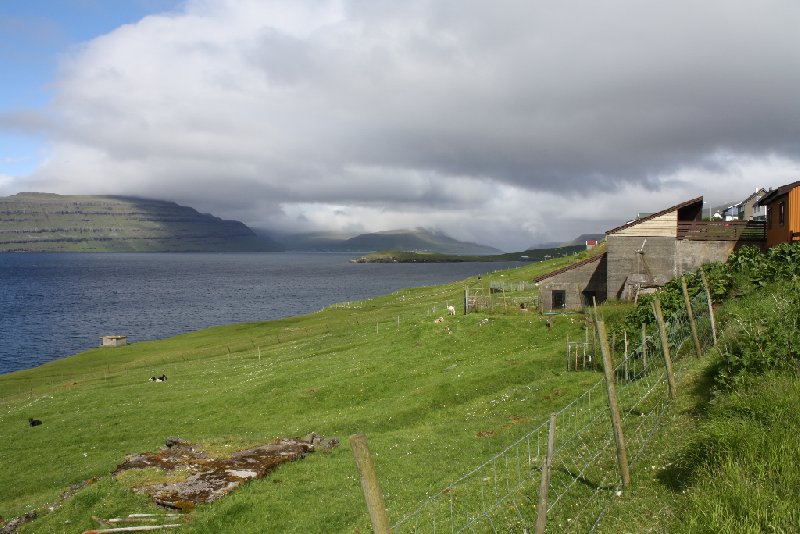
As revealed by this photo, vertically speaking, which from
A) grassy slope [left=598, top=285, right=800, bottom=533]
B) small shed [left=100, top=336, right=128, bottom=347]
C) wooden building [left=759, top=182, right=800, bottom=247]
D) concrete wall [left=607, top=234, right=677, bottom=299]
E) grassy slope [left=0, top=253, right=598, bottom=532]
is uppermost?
wooden building [left=759, top=182, right=800, bottom=247]

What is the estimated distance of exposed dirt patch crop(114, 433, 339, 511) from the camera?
24.9m

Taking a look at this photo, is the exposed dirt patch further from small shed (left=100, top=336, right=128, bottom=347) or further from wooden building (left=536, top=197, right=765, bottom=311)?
small shed (left=100, top=336, right=128, bottom=347)

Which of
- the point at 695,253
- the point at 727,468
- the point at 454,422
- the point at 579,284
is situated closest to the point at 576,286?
the point at 579,284

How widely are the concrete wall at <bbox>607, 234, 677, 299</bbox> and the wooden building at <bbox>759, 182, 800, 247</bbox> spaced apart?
9295mm

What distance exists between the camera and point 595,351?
127ft

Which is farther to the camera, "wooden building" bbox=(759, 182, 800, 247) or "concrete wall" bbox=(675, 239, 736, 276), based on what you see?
"concrete wall" bbox=(675, 239, 736, 276)

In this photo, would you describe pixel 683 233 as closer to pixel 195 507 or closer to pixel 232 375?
pixel 232 375

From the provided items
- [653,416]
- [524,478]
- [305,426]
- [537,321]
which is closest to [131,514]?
[305,426]

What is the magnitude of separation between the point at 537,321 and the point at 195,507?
36763 mm

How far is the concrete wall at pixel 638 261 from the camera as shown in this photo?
59.2m

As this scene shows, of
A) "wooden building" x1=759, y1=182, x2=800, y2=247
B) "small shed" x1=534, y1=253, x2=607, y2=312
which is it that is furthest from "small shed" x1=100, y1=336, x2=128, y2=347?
"wooden building" x1=759, y1=182, x2=800, y2=247

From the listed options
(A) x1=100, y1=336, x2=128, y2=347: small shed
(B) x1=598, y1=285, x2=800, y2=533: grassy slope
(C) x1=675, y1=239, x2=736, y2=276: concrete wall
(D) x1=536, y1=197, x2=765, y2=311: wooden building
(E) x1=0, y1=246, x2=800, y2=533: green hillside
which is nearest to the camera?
(B) x1=598, y1=285, x2=800, y2=533: grassy slope

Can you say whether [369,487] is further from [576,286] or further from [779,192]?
[576,286]

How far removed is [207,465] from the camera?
2802 cm
